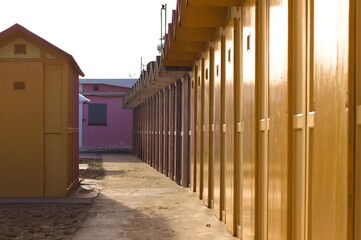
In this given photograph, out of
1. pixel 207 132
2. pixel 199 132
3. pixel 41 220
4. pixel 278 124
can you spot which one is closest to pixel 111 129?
pixel 199 132

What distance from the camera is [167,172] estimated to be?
63.3 feet

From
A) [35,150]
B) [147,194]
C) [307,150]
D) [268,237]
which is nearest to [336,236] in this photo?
[307,150]

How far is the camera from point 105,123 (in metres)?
40.1

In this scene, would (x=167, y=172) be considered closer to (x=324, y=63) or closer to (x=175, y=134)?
(x=175, y=134)

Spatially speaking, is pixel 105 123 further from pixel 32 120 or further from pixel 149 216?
pixel 149 216

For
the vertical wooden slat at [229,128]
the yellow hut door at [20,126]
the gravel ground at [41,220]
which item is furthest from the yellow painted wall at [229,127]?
the yellow hut door at [20,126]

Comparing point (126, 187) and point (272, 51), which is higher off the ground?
point (272, 51)

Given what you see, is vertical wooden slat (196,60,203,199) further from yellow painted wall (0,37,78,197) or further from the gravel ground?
yellow painted wall (0,37,78,197)

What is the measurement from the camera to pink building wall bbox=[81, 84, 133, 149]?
1572 inches

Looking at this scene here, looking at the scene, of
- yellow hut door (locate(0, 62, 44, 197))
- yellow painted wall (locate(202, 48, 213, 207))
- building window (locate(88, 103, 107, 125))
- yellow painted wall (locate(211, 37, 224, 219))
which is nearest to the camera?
A: yellow painted wall (locate(211, 37, 224, 219))

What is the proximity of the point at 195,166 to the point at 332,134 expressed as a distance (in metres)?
9.71

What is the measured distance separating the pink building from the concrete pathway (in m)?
24.3

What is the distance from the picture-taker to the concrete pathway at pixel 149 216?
838cm
